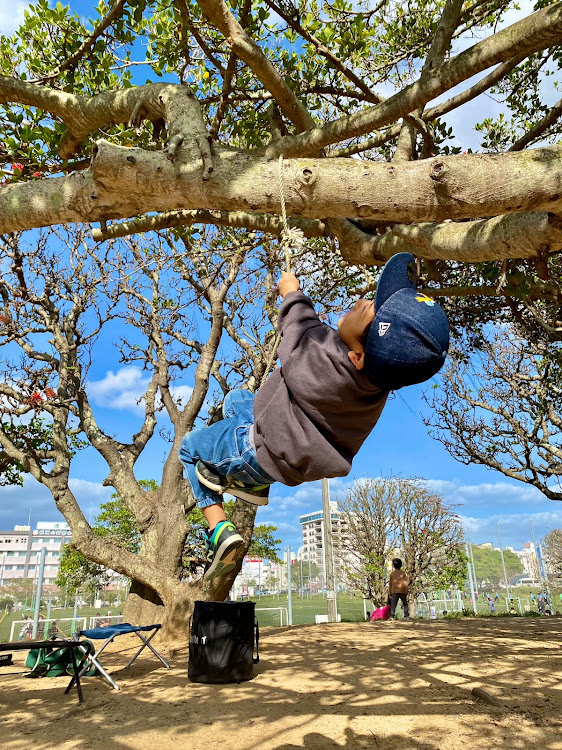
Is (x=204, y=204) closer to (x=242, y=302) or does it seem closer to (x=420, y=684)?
(x=420, y=684)

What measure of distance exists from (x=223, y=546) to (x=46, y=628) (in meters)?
11.0

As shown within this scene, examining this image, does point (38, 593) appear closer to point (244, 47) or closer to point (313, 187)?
point (244, 47)

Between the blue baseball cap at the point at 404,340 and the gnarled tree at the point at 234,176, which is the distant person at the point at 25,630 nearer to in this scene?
the gnarled tree at the point at 234,176

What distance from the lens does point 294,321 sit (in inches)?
99.1

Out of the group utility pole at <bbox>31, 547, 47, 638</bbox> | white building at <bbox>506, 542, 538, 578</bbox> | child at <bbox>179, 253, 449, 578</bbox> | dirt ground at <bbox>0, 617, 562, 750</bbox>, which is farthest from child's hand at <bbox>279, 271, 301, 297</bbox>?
white building at <bbox>506, 542, 538, 578</bbox>

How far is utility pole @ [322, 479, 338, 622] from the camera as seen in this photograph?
15.7 metres

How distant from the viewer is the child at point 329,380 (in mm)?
2221

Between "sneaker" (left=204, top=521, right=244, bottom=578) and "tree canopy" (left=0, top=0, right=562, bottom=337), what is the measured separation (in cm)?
164

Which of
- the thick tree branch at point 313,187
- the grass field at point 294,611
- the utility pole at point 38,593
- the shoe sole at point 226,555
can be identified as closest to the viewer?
the thick tree branch at point 313,187

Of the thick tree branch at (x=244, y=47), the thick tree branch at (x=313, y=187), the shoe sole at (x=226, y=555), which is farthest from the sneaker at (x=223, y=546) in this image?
the thick tree branch at (x=244, y=47)

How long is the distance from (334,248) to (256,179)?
6.17ft

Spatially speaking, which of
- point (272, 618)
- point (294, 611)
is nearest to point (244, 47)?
point (272, 618)

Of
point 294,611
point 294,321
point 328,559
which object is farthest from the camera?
point 294,611

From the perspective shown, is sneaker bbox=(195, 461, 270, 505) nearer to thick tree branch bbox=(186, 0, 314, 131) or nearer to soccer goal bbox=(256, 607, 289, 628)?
thick tree branch bbox=(186, 0, 314, 131)
